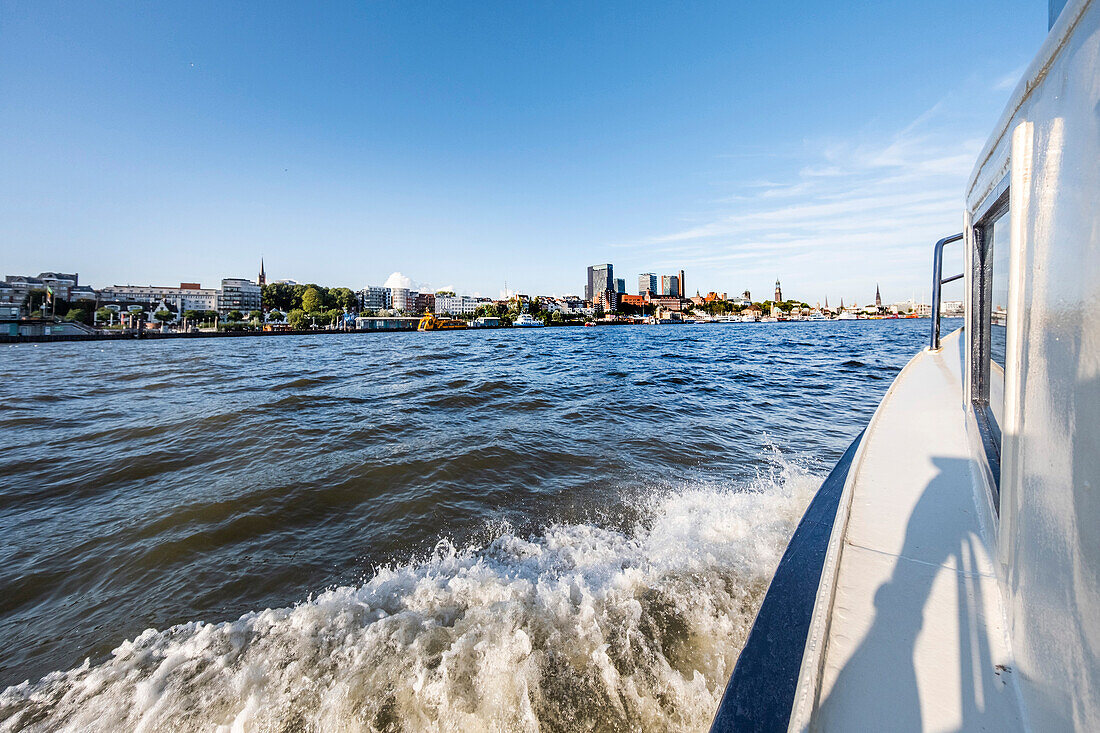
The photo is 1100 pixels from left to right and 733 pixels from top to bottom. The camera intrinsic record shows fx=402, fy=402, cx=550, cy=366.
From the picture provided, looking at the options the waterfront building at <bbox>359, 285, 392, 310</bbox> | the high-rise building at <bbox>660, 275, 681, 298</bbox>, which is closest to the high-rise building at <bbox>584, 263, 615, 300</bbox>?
the high-rise building at <bbox>660, 275, 681, 298</bbox>

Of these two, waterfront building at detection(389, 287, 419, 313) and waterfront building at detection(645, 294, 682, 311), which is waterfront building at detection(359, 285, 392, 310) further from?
waterfront building at detection(645, 294, 682, 311)

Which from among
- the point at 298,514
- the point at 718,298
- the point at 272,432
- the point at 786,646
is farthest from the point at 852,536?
the point at 718,298

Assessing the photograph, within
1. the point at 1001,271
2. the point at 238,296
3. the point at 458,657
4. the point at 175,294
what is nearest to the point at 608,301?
the point at 238,296

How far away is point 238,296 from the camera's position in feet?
325

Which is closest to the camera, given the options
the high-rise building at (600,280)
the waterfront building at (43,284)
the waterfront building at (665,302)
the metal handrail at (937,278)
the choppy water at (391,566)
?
the choppy water at (391,566)

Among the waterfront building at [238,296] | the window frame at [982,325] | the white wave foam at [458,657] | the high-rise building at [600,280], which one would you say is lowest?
the white wave foam at [458,657]

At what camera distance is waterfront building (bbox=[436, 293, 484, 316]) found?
12731 centimetres

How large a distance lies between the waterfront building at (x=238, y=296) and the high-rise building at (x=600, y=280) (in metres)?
110

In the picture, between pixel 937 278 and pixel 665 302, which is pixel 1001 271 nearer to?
pixel 937 278

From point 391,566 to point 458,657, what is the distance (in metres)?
1.17

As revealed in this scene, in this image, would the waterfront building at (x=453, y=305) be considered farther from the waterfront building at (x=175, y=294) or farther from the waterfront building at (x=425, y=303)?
the waterfront building at (x=175, y=294)

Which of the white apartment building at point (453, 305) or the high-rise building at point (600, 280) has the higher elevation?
the high-rise building at point (600, 280)

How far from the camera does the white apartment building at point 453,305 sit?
5015 inches

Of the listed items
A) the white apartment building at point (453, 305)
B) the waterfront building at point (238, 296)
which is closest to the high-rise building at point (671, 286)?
the white apartment building at point (453, 305)
